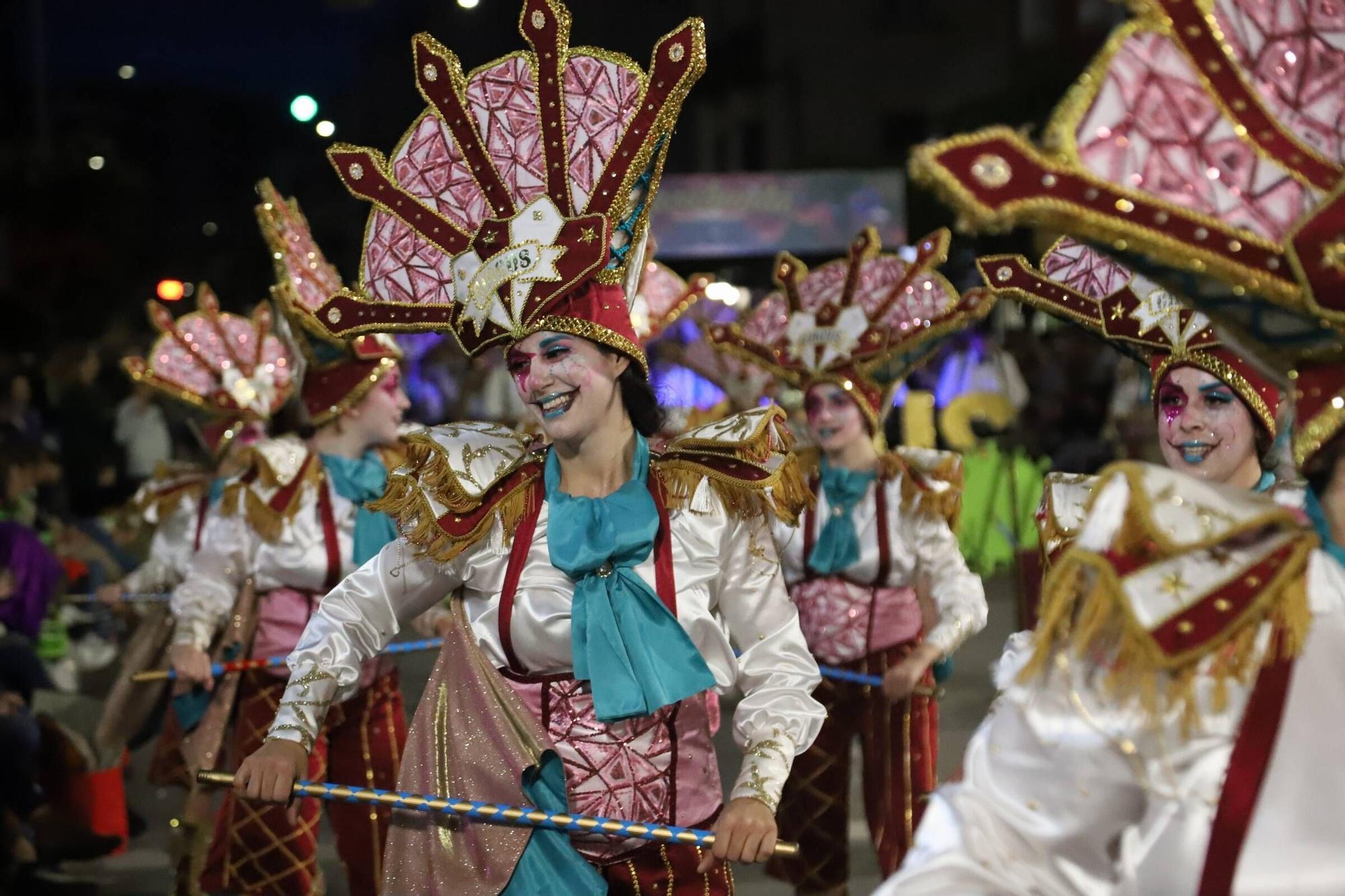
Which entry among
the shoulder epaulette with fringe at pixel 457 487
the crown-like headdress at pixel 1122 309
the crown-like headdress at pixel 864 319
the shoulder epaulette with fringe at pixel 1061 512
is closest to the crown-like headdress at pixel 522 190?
the shoulder epaulette with fringe at pixel 457 487

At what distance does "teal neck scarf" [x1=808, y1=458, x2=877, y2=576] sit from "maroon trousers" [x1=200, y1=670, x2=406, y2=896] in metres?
1.62

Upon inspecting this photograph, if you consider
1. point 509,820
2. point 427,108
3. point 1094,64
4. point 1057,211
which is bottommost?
point 509,820

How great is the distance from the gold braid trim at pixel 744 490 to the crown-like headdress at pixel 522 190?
31 cm

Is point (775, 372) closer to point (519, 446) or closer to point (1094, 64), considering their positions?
point (519, 446)

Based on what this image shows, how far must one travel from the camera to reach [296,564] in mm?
6035

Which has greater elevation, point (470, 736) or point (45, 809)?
point (470, 736)

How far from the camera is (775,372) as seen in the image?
6.74 metres

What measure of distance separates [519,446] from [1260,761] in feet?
6.82

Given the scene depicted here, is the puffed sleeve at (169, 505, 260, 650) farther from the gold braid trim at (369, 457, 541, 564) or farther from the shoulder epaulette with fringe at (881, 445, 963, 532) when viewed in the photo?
the gold braid trim at (369, 457, 541, 564)

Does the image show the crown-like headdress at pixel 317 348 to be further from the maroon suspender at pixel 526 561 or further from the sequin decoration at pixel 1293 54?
the sequin decoration at pixel 1293 54

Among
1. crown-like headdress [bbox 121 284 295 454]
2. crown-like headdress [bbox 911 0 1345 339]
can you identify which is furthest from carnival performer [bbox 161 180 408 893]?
crown-like headdress [bbox 911 0 1345 339]

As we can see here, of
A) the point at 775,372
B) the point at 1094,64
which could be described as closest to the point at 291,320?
the point at 775,372

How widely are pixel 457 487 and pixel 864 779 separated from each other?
2.99 metres

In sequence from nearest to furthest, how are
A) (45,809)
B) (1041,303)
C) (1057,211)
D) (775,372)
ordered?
(1057,211) → (1041,303) → (775,372) → (45,809)
